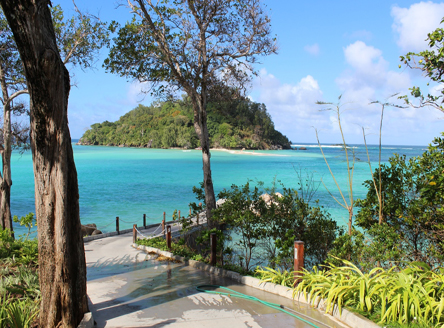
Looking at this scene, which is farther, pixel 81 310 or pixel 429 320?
pixel 81 310

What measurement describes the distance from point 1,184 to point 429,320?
13.2 metres

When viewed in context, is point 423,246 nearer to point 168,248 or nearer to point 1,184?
point 168,248

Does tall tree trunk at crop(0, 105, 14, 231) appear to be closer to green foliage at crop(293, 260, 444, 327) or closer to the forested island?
green foliage at crop(293, 260, 444, 327)

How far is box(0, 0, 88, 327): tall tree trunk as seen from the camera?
4145 millimetres

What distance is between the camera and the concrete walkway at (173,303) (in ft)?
15.5

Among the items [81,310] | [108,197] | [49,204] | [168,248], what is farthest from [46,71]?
[108,197]

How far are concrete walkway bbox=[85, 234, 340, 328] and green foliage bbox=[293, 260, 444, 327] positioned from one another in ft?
1.13

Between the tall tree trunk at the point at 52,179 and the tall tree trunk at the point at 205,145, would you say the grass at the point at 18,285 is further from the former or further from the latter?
the tall tree trunk at the point at 205,145

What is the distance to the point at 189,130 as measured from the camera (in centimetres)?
14250

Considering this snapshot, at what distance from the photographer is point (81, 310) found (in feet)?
15.1

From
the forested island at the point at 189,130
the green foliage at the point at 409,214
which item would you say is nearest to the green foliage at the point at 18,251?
the green foliage at the point at 409,214

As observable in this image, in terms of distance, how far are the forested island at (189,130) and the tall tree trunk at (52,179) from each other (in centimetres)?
10574

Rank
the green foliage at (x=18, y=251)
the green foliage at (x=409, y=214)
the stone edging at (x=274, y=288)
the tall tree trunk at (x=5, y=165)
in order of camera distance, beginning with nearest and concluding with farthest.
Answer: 1. the stone edging at (x=274, y=288)
2. the green foliage at (x=409, y=214)
3. the green foliage at (x=18, y=251)
4. the tall tree trunk at (x=5, y=165)

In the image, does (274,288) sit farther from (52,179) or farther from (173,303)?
(52,179)
